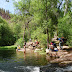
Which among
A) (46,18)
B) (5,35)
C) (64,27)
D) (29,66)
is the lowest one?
(5,35)

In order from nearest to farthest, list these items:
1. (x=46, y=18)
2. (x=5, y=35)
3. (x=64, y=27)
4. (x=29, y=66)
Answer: (x=29, y=66), (x=46, y=18), (x=64, y=27), (x=5, y=35)

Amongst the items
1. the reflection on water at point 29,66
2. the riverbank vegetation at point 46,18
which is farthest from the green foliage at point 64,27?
the reflection on water at point 29,66

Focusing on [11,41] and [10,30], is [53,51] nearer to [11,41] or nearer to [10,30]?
[11,41]

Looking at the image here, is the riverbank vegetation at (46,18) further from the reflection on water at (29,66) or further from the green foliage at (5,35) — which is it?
the green foliage at (5,35)

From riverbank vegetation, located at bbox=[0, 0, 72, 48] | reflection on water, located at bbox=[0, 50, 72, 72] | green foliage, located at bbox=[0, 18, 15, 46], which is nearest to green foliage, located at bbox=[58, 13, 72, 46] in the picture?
riverbank vegetation, located at bbox=[0, 0, 72, 48]

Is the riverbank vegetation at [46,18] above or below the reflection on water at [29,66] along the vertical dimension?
above

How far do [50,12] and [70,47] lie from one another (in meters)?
8.21

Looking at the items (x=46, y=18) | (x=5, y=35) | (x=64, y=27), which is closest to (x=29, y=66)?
(x=46, y=18)

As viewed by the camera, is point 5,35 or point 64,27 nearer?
point 64,27

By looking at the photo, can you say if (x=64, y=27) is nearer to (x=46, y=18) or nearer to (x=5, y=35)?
(x=46, y=18)

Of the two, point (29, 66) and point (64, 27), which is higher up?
point (64, 27)

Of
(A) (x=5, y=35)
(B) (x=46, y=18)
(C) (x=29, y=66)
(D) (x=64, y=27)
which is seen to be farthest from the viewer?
(A) (x=5, y=35)

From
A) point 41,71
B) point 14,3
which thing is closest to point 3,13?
point 14,3

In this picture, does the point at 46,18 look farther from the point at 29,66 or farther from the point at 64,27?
the point at 29,66
